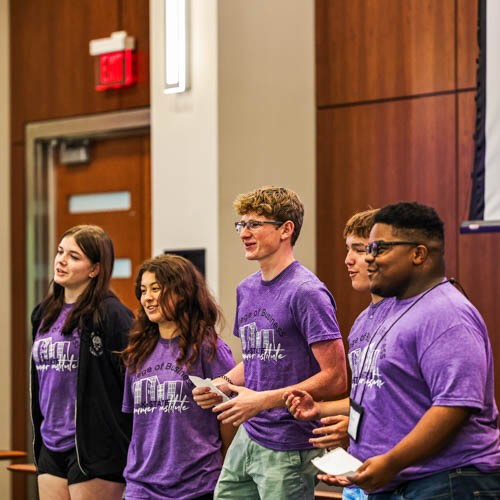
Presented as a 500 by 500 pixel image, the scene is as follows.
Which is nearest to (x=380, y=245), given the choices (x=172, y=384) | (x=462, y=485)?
(x=462, y=485)

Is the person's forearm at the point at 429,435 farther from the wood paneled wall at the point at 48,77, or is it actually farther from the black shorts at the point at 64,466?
the wood paneled wall at the point at 48,77

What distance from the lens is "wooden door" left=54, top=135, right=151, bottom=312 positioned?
216 inches

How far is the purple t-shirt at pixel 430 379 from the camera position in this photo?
2.21 m

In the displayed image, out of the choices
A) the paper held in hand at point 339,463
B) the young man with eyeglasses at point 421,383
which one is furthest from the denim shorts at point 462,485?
the paper held in hand at point 339,463

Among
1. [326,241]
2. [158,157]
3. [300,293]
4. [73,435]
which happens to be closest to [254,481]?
[300,293]

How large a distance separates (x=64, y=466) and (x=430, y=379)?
176 centimetres

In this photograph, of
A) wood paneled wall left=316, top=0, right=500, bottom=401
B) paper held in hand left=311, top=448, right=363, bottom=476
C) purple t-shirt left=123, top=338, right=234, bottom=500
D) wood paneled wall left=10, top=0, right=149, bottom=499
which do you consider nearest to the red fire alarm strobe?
wood paneled wall left=10, top=0, right=149, bottom=499

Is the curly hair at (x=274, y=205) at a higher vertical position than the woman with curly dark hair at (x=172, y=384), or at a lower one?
higher

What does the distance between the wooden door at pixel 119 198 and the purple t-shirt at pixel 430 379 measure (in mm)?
3189

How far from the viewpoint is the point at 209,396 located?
9.79 feet

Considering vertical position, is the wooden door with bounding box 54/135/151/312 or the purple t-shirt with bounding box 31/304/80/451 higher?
the wooden door with bounding box 54/135/151/312

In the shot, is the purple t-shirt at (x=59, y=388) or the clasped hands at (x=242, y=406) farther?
the purple t-shirt at (x=59, y=388)

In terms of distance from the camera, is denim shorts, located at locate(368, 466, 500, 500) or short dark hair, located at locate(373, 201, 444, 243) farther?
short dark hair, located at locate(373, 201, 444, 243)

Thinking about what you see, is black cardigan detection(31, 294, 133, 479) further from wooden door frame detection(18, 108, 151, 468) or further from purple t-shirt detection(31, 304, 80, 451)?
wooden door frame detection(18, 108, 151, 468)
